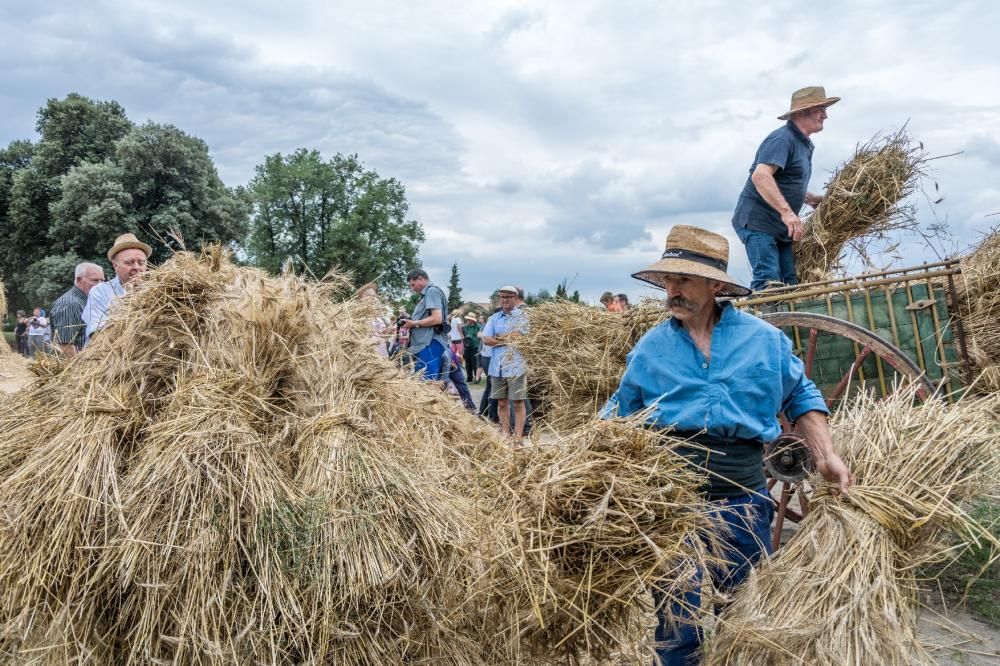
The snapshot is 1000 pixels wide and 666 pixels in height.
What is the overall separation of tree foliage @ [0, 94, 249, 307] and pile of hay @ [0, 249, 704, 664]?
23.6m

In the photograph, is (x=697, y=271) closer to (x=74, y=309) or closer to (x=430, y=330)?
(x=74, y=309)

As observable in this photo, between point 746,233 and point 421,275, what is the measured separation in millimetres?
4124

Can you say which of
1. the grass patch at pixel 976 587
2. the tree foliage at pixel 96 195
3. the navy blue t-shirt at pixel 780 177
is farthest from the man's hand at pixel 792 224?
the tree foliage at pixel 96 195

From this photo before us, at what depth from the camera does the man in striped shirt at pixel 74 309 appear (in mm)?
4922

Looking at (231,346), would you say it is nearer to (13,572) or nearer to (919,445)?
(13,572)

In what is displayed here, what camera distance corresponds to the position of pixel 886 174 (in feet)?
16.6

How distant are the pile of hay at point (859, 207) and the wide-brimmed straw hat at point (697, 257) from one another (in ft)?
8.68

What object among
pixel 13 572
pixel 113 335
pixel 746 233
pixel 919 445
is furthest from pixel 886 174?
pixel 13 572

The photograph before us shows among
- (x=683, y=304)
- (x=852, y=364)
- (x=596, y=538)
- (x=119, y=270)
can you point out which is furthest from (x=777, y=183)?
(x=119, y=270)

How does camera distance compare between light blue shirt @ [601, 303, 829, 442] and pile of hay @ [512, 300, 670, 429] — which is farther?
pile of hay @ [512, 300, 670, 429]

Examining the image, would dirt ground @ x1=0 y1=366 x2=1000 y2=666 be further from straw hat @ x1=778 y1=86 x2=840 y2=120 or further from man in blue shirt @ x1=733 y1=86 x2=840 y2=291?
straw hat @ x1=778 y1=86 x2=840 y2=120

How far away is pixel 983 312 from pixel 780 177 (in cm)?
163

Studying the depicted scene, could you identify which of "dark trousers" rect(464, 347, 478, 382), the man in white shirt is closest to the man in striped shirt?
the man in white shirt

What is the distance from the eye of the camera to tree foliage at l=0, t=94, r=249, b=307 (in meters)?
27.2
